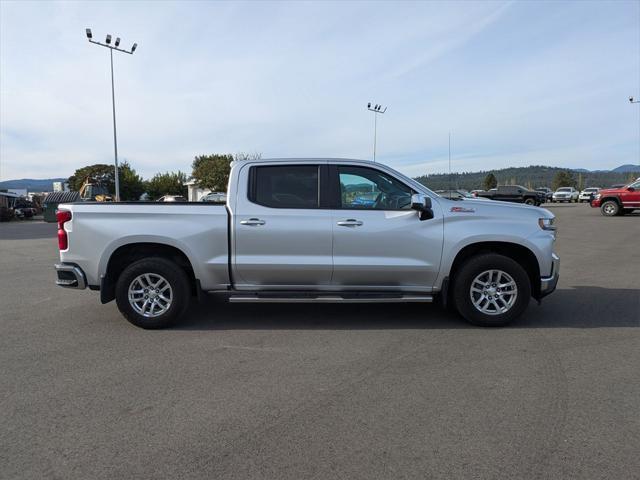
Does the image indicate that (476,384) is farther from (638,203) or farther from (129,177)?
(129,177)

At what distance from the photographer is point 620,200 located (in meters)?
25.2

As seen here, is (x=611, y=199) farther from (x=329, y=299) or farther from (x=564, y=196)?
(x=564, y=196)

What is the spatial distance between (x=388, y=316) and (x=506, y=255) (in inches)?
63.9

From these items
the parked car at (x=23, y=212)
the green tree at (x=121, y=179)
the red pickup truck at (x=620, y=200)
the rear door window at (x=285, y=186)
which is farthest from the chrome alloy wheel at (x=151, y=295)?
the green tree at (x=121, y=179)

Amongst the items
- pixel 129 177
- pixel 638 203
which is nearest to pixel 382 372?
pixel 638 203

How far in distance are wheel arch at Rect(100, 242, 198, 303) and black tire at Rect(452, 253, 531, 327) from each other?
3.08 metres

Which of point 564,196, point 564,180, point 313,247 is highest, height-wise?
point 564,180

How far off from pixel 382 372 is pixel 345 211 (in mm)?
1990

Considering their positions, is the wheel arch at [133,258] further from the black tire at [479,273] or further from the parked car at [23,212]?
the parked car at [23,212]

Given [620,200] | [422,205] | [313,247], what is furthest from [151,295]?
[620,200]

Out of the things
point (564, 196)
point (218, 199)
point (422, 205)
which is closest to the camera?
point (422, 205)

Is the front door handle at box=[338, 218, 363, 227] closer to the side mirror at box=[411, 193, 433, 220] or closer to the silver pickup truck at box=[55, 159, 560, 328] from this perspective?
the silver pickup truck at box=[55, 159, 560, 328]

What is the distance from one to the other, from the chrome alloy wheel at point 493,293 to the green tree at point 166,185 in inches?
2978

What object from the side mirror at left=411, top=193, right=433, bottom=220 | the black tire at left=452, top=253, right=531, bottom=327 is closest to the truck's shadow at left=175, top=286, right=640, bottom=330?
the black tire at left=452, top=253, right=531, bottom=327
